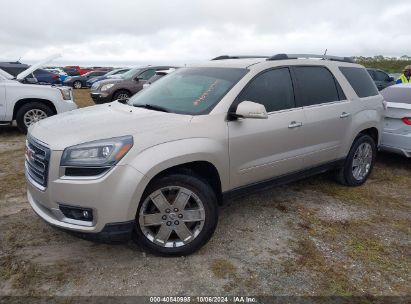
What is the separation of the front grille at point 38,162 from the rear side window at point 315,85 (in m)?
2.68

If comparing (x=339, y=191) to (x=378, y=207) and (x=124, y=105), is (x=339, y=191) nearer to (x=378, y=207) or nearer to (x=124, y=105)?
(x=378, y=207)

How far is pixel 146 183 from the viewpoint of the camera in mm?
2893

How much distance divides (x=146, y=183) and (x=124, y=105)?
4.70 ft

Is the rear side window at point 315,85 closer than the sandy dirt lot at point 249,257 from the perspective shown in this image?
No

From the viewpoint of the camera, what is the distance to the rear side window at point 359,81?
488 centimetres

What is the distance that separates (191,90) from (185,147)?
968mm

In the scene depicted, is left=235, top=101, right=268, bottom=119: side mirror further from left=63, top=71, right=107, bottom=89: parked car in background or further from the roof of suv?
left=63, top=71, right=107, bottom=89: parked car in background

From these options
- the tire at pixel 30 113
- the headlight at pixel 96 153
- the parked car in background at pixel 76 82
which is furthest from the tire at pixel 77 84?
the headlight at pixel 96 153

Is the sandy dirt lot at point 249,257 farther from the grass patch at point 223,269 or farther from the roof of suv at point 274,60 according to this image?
the roof of suv at point 274,60

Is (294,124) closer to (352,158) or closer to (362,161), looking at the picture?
(352,158)

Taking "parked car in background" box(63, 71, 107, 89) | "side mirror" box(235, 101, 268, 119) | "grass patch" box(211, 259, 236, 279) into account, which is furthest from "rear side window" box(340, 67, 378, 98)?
"parked car in background" box(63, 71, 107, 89)

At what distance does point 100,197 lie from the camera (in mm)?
2783

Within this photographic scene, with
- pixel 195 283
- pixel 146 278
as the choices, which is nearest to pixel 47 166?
pixel 146 278

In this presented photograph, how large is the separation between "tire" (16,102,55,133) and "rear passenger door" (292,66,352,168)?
5936 mm
